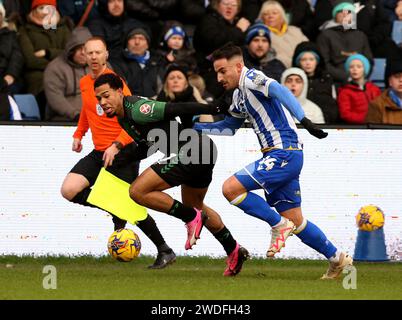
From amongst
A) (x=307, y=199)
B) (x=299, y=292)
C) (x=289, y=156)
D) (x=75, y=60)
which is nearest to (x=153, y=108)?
(x=289, y=156)

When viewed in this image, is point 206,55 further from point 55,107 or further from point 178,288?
point 178,288

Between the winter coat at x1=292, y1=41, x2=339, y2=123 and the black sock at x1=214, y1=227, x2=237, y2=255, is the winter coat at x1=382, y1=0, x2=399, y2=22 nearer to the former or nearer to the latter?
the winter coat at x1=292, y1=41, x2=339, y2=123

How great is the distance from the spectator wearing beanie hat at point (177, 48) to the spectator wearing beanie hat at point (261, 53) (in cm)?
73

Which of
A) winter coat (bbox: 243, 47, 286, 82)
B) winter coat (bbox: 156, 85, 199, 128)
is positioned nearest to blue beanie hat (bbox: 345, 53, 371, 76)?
winter coat (bbox: 243, 47, 286, 82)

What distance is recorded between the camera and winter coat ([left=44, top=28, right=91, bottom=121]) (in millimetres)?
13844

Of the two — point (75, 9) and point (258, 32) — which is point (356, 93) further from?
point (75, 9)

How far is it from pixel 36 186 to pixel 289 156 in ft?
11.2

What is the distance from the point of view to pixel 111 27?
1534cm

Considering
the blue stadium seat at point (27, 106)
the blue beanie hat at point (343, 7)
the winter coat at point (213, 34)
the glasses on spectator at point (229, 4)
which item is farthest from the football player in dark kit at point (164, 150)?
the blue beanie hat at point (343, 7)

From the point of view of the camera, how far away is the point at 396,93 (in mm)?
14398

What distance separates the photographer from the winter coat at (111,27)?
15266 millimetres

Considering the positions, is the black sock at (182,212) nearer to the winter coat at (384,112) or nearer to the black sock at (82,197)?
the black sock at (82,197)

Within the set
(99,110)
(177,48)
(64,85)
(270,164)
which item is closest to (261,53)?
(177,48)

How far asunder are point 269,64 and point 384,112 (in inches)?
64.7
